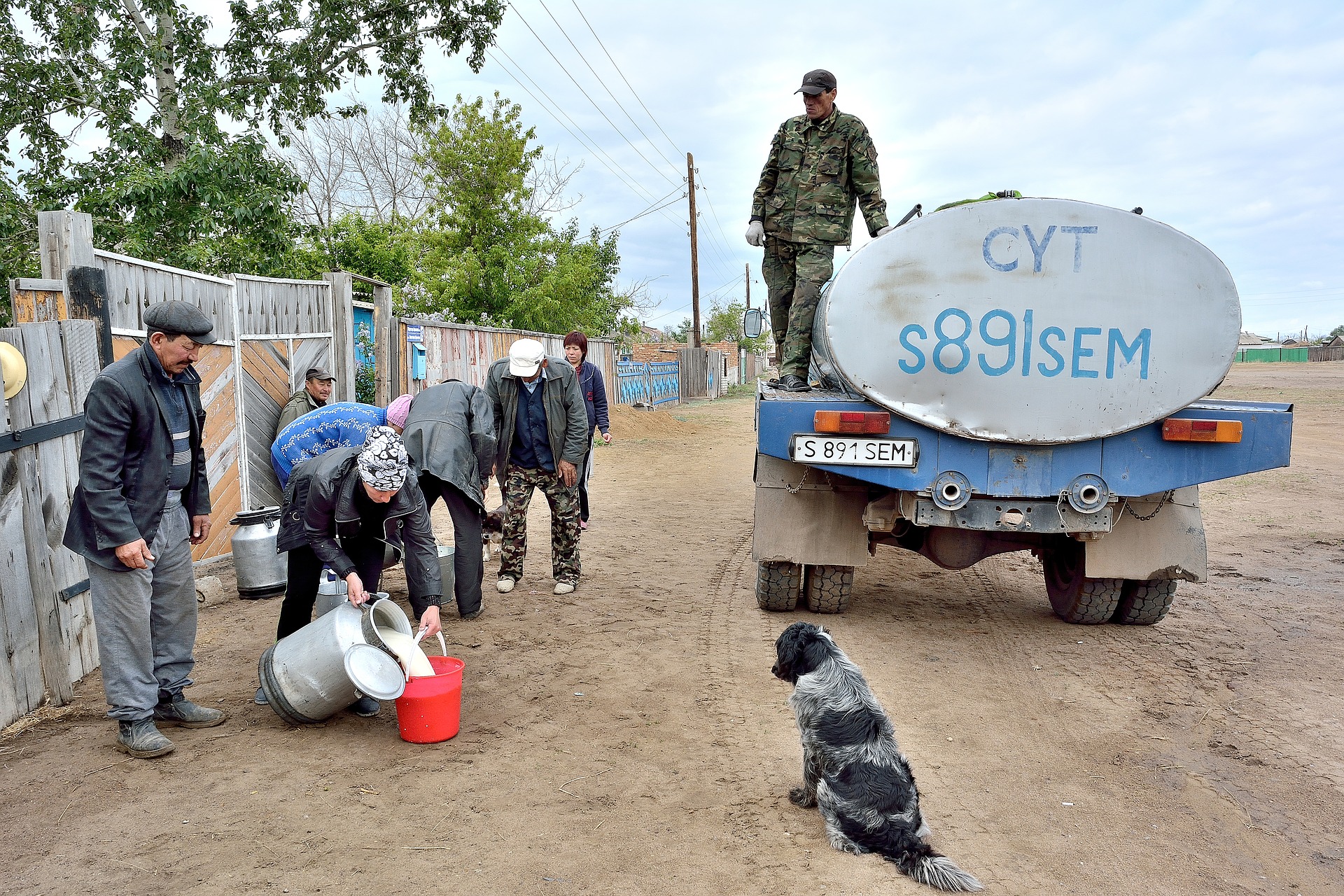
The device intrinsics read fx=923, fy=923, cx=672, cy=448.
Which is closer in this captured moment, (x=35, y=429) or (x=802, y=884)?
(x=802, y=884)

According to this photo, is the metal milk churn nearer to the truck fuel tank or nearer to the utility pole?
the truck fuel tank

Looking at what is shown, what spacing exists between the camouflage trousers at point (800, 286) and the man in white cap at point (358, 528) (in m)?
2.83

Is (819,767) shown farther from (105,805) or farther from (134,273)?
(134,273)

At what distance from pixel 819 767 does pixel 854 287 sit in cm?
255

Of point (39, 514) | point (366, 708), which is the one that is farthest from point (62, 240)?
point (366, 708)

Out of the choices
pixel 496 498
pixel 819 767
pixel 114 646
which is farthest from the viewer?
pixel 496 498

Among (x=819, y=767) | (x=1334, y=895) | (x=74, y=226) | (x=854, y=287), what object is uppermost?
(x=74, y=226)

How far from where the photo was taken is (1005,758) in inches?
154

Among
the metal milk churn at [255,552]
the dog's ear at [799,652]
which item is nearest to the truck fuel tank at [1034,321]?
the dog's ear at [799,652]

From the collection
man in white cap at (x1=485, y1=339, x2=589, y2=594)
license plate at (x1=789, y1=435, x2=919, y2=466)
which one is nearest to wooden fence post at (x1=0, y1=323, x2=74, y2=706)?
man in white cap at (x1=485, y1=339, x2=589, y2=594)

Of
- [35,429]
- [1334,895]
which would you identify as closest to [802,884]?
[1334,895]

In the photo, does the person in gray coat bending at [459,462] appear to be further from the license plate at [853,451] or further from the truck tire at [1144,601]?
the truck tire at [1144,601]

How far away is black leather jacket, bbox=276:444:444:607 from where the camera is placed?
421 cm

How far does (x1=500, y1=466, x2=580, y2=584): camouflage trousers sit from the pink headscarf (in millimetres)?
877
